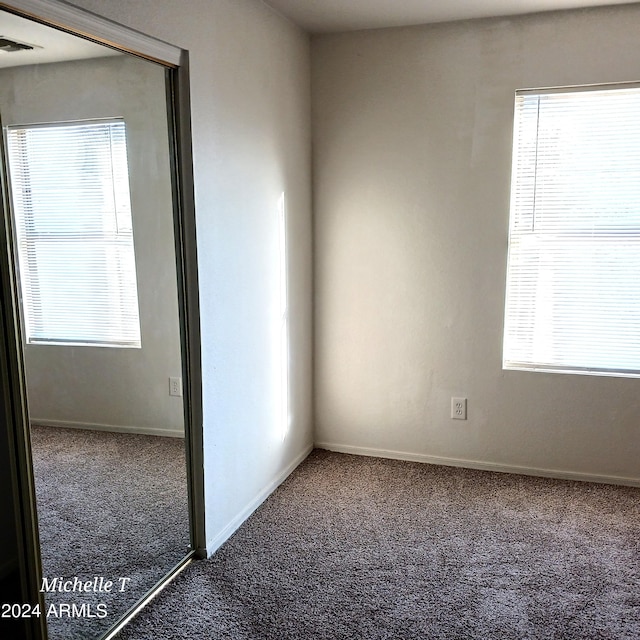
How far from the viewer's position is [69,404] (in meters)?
2.02

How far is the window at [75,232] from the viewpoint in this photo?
5.89 feet

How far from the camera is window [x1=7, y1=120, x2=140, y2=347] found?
1796 millimetres

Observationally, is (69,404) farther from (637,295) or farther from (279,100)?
(637,295)

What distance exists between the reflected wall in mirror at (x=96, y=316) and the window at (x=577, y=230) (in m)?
1.92

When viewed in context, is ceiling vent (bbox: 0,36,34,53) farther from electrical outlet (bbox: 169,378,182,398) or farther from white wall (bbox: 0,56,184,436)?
electrical outlet (bbox: 169,378,182,398)

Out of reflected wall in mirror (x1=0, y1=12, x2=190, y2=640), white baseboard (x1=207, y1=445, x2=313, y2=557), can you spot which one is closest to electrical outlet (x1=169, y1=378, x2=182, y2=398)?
reflected wall in mirror (x1=0, y1=12, x2=190, y2=640)

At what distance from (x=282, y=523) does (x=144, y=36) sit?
215 cm

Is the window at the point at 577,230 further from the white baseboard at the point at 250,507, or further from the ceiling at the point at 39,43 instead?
the ceiling at the point at 39,43

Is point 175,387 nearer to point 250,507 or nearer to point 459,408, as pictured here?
point 250,507

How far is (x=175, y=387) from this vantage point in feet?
8.35

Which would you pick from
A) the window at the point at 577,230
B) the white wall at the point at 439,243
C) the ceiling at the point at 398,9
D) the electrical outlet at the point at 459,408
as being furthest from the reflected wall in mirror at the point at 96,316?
the window at the point at 577,230

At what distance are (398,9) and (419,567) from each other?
2.59 metres

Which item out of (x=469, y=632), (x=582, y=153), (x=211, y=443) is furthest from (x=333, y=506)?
(x=582, y=153)

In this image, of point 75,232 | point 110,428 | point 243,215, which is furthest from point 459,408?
point 75,232
